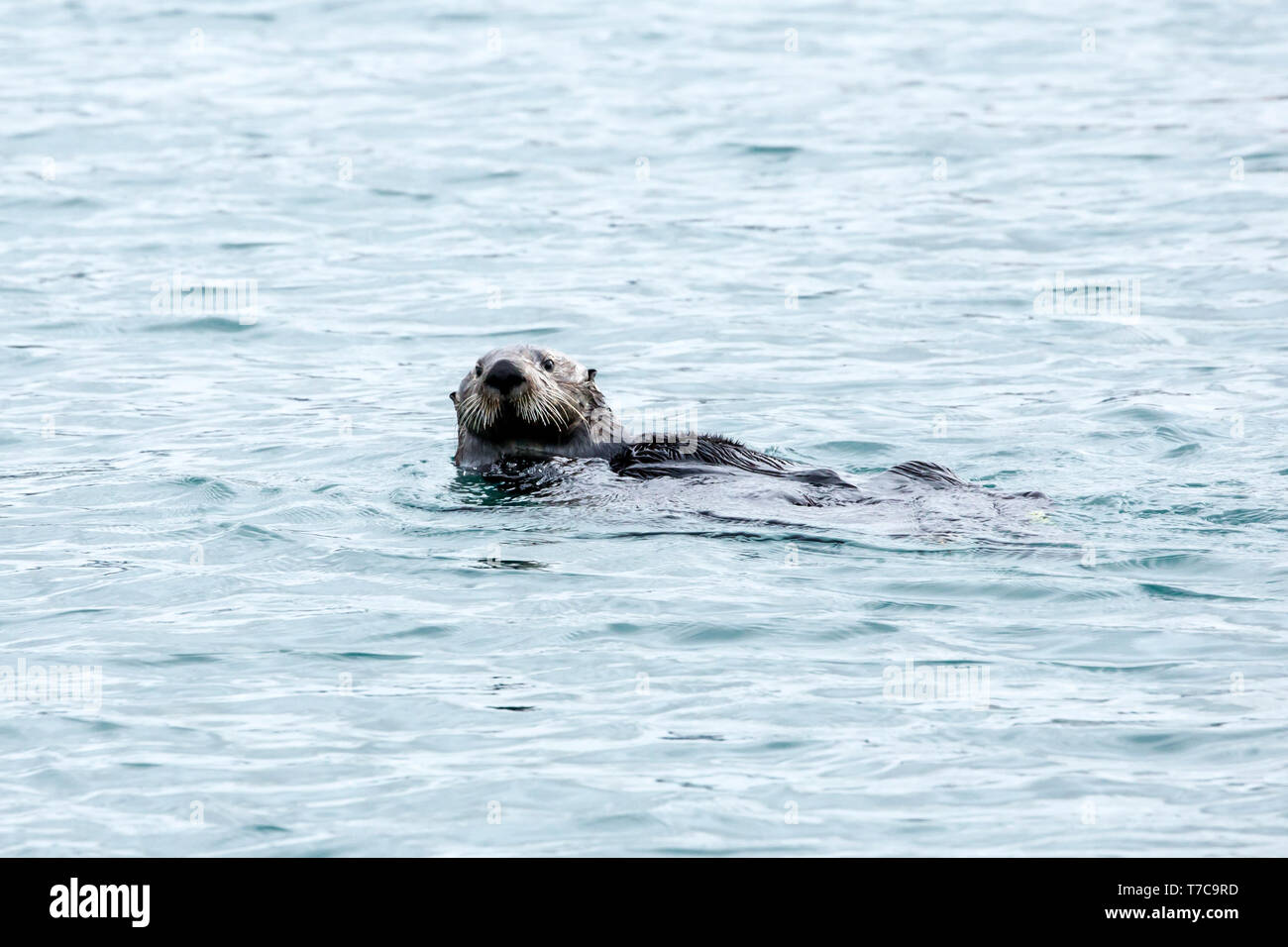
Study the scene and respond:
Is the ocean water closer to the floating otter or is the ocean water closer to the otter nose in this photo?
the floating otter

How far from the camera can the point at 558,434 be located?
7.97 meters

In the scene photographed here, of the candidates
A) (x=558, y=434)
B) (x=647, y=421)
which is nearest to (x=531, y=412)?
(x=558, y=434)

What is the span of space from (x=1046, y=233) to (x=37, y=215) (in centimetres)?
814

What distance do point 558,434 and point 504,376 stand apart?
57cm

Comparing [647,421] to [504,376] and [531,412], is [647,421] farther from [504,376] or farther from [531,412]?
[504,376]

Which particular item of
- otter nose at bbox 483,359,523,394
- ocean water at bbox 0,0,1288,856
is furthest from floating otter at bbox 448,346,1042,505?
ocean water at bbox 0,0,1288,856

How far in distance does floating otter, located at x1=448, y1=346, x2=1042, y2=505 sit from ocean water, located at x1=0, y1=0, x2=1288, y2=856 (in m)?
0.22

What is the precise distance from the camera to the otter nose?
749 centimetres

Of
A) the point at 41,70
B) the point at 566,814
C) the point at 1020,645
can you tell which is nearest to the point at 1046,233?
the point at 1020,645

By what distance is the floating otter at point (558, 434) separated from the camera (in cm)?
753

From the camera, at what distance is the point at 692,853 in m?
4.41

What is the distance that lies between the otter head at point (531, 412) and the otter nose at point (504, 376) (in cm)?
1
